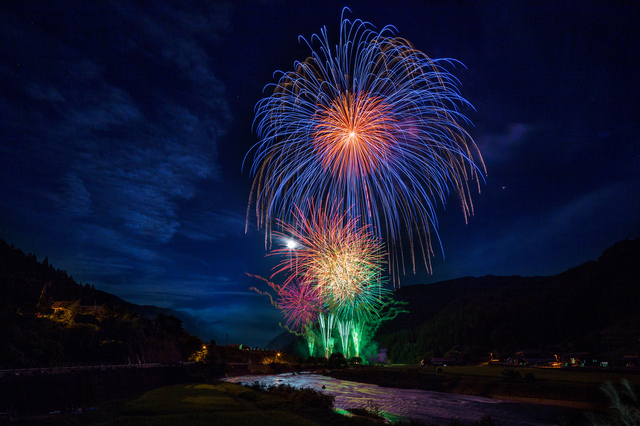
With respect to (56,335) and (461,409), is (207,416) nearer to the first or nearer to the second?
(461,409)

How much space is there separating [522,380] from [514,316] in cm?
8620

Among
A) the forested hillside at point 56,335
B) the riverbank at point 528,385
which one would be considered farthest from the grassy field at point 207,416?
the riverbank at point 528,385

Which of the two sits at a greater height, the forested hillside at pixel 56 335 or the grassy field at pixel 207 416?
the forested hillside at pixel 56 335

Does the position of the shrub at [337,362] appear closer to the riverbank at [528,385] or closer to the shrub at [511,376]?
the riverbank at [528,385]

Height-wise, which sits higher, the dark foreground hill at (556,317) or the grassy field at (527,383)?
the dark foreground hill at (556,317)

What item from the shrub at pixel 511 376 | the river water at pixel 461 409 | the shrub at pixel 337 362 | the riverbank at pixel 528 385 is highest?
the shrub at pixel 337 362

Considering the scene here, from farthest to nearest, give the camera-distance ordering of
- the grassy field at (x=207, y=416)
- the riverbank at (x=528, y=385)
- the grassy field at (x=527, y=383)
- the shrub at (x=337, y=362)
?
the shrub at (x=337, y=362), the grassy field at (x=527, y=383), the riverbank at (x=528, y=385), the grassy field at (x=207, y=416)

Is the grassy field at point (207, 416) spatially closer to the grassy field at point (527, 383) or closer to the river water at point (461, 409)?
the river water at point (461, 409)

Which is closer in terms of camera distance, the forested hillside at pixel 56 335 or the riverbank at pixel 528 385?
the riverbank at pixel 528 385

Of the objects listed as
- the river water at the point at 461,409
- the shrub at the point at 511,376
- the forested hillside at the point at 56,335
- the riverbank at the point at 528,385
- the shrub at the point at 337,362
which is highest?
the forested hillside at the point at 56,335

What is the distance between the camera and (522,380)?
42.3 m

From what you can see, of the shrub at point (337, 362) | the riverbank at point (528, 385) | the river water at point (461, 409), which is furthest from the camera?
the shrub at point (337, 362)

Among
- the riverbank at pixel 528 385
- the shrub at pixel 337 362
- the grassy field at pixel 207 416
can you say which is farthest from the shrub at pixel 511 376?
the shrub at pixel 337 362

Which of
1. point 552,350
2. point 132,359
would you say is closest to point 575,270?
point 552,350
